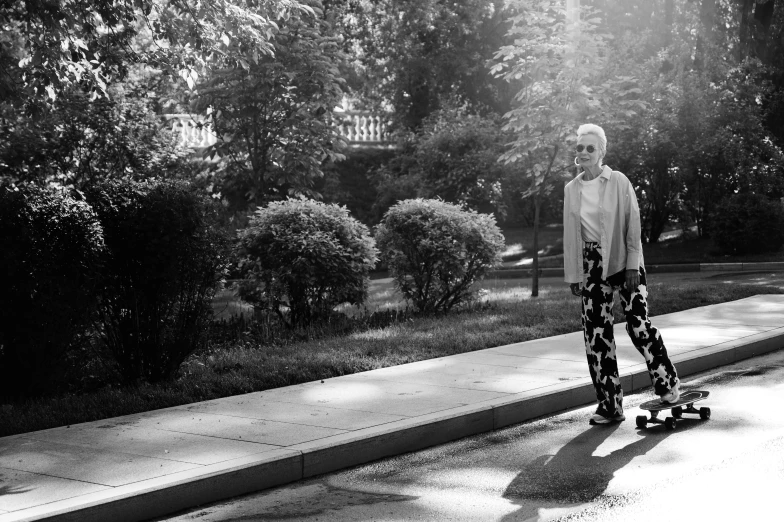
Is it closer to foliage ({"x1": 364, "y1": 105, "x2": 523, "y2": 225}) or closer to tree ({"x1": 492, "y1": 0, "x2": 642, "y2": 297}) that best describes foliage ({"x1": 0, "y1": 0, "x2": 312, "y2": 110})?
tree ({"x1": 492, "y1": 0, "x2": 642, "y2": 297})

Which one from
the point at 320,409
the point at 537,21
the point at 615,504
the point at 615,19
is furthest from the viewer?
the point at 615,19

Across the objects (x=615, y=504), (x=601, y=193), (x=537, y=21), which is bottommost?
(x=615, y=504)

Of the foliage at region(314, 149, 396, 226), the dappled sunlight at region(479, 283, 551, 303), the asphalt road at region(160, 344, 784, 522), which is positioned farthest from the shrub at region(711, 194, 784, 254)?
the asphalt road at region(160, 344, 784, 522)

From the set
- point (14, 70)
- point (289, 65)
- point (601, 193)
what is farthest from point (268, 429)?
point (289, 65)

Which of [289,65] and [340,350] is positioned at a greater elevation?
[289,65]

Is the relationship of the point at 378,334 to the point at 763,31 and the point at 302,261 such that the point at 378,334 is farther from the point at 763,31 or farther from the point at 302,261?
the point at 763,31

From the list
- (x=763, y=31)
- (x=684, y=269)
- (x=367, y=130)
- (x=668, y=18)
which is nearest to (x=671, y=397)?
(x=684, y=269)

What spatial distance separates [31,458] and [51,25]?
5622 mm

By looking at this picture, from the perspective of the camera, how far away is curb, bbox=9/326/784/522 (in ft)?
16.4

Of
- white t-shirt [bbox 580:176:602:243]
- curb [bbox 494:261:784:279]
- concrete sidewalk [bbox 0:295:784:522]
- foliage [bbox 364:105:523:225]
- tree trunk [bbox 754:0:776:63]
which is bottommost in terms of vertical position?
concrete sidewalk [bbox 0:295:784:522]

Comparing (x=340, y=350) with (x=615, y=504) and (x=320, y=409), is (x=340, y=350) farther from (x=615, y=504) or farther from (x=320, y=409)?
(x=615, y=504)

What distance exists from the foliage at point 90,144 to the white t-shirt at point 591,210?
1204cm

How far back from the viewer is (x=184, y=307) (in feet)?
28.5

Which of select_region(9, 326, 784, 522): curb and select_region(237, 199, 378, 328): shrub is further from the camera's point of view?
select_region(237, 199, 378, 328): shrub
